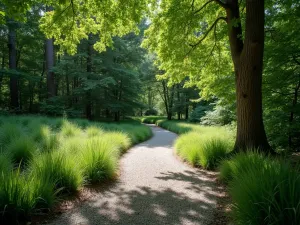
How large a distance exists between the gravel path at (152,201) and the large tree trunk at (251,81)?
1449 millimetres

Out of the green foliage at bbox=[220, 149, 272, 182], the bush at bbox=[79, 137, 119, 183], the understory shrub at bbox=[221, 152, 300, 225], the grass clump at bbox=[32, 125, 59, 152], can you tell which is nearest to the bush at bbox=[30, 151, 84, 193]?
the bush at bbox=[79, 137, 119, 183]

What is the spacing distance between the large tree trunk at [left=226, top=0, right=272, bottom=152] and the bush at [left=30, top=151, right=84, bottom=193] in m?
3.96

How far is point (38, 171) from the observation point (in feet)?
11.8

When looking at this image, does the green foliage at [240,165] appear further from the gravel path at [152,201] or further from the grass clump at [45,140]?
the grass clump at [45,140]

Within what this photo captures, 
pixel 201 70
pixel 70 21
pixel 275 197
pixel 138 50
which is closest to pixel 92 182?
pixel 275 197

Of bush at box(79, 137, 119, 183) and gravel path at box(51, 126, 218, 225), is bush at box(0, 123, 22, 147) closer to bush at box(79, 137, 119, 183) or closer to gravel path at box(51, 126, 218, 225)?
bush at box(79, 137, 119, 183)

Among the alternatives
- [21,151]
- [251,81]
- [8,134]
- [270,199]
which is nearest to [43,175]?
[21,151]

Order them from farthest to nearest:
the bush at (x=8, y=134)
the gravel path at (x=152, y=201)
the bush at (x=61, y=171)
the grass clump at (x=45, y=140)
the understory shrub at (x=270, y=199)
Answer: the bush at (x=8, y=134) < the grass clump at (x=45, y=140) < the bush at (x=61, y=171) < the gravel path at (x=152, y=201) < the understory shrub at (x=270, y=199)

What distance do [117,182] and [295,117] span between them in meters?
5.68

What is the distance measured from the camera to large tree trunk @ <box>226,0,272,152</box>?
5.21 metres

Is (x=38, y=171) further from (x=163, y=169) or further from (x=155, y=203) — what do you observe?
(x=163, y=169)

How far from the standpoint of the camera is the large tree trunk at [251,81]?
205 inches

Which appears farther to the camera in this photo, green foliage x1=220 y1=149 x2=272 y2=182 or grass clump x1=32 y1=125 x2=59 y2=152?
grass clump x1=32 y1=125 x2=59 y2=152

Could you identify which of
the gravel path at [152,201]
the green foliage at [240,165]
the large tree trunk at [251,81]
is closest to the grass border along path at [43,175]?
the gravel path at [152,201]
